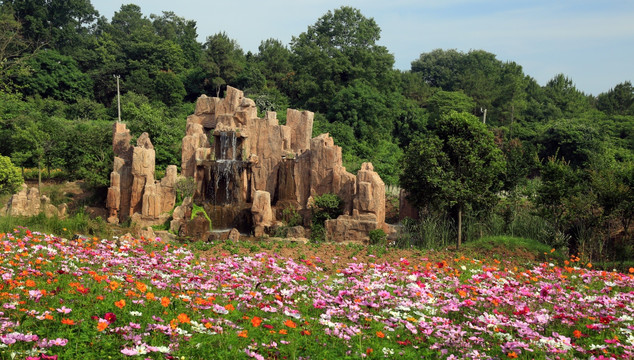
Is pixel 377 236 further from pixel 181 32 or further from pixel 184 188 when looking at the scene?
pixel 181 32

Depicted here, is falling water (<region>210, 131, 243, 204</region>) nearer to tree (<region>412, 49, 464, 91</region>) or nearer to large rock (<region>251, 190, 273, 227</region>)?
large rock (<region>251, 190, 273, 227</region>)

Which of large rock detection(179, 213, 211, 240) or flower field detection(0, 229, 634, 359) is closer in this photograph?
flower field detection(0, 229, 634, 359)

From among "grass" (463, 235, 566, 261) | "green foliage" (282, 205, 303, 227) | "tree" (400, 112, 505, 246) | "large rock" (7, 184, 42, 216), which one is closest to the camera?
"grass" (463, 235, 566, 261)

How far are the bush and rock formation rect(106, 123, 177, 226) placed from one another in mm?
3374

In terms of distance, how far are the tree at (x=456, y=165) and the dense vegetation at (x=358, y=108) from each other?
0.06m

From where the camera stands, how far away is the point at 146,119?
928 inches

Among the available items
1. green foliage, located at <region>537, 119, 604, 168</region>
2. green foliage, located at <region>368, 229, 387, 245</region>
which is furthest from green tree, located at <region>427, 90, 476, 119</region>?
green foliage, located at <region>368, 229, 387, 245</region>

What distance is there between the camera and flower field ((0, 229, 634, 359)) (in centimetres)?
454

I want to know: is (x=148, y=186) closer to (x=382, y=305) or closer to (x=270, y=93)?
(x=382, y=305)

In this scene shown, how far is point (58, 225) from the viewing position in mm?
12703

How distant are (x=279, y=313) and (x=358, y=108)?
30641 mm

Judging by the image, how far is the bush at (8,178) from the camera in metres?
19.4

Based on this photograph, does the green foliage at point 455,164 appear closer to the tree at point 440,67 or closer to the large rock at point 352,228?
the large rock at point 352,228

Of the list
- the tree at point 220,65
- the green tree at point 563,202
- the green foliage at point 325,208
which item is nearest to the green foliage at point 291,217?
the green foliage at point 325,208
